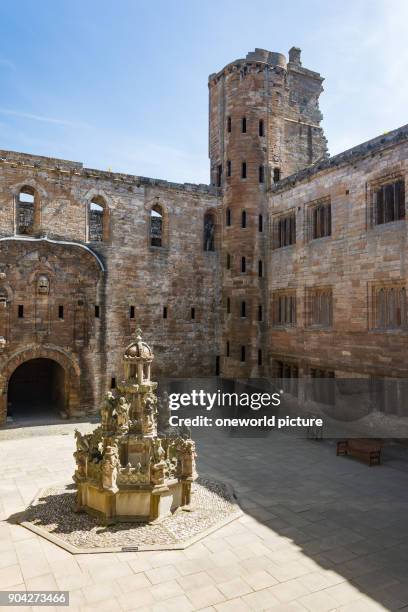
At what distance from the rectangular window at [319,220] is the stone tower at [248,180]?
3365 mm

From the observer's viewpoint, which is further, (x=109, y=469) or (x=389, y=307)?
(x=389, y=307)

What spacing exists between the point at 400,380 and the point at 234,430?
6.78 meters

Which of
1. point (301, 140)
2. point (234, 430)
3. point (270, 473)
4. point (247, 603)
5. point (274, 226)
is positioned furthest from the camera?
point (301, 140)

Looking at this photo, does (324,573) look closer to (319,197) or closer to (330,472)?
(330,472)

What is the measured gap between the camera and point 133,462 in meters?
11.3

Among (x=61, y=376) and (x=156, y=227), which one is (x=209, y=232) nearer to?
(x=156, y=227)

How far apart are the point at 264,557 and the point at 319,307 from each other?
523 inches

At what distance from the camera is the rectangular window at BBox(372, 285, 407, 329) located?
55.3 feet

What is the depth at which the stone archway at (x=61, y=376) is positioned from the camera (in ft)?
65.5

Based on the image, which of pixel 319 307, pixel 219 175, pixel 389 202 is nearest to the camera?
pixel 389 202

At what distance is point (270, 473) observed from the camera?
14031mm

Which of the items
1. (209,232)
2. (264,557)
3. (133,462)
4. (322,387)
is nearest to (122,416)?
(133,462)

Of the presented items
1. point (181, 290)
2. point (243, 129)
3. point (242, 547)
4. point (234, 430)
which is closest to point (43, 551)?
point (242, 547)

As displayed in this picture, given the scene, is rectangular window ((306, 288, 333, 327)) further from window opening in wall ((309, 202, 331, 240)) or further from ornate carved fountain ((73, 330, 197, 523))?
ornate carved fountain ((73, 330, 197, 523))
